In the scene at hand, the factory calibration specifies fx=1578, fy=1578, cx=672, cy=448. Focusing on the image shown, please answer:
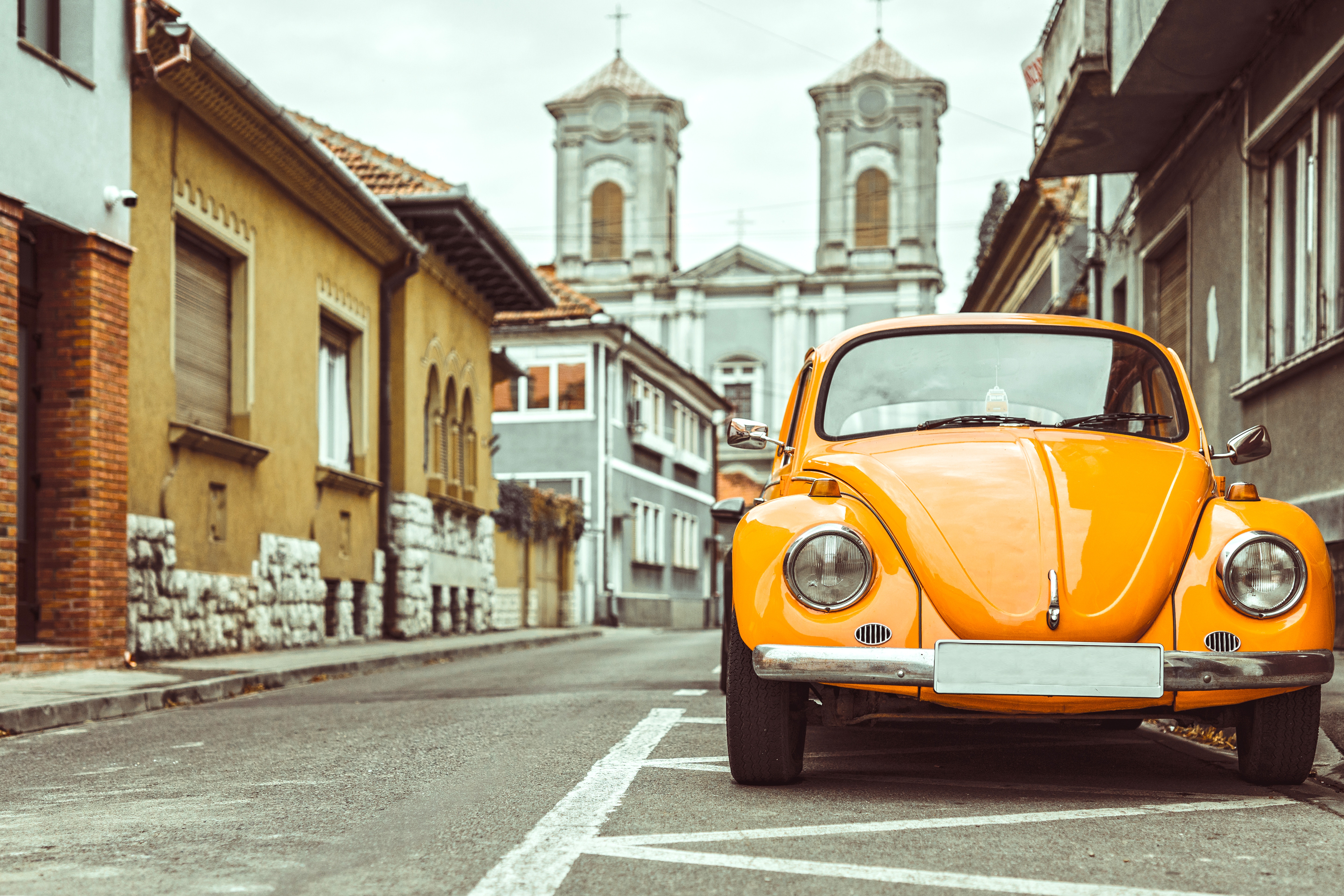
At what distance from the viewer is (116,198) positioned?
12.9 m

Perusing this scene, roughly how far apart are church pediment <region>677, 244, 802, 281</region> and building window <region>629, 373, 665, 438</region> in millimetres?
21535

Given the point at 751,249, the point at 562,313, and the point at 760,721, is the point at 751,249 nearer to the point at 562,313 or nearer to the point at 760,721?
→ the point at 562,313

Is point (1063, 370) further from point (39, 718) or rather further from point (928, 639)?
point (39, 718)

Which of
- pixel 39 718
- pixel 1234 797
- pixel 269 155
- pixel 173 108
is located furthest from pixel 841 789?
pixel 269 155

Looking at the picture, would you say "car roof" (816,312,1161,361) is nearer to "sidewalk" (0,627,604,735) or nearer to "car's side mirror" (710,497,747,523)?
"car's side mirror" (710,497,747,523)

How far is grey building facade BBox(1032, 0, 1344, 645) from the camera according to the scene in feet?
33.9

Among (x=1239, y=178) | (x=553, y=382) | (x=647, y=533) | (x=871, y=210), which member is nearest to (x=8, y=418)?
(x=1239, y=178)

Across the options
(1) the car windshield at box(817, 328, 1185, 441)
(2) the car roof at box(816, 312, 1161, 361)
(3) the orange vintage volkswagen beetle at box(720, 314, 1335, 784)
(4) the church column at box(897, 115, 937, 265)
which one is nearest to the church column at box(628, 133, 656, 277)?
(4) the church column at box(897, 115, 937, 265)

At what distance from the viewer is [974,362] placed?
21.5 feet

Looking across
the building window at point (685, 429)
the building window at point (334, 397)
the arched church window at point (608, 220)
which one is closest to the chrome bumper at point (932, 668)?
the building window at point (334, 397)

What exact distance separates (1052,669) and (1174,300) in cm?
1121

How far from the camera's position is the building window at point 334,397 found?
64.7 ft

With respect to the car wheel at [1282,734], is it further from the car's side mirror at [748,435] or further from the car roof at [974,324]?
the car's side mirror at [748,435]

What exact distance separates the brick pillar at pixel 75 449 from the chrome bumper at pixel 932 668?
8694 mm
